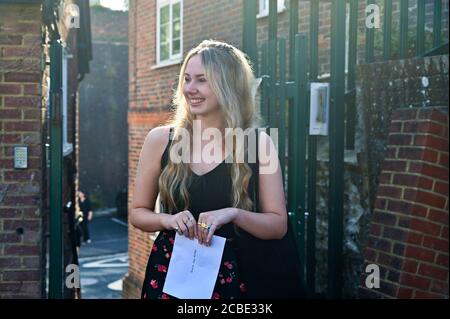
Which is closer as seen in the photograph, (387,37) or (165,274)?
(165,274)

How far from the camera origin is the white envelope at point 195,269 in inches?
93.9

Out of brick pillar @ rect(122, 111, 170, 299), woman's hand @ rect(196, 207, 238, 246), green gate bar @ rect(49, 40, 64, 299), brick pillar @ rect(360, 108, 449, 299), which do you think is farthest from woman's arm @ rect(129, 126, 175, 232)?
brick pillar @ rect(122, 111, 170, 299)

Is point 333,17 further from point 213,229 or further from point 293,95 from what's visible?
point 213,229

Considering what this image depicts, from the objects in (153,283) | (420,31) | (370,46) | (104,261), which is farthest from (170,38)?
(153,283)

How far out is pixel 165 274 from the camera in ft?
8.07

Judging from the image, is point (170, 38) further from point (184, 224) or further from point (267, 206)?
point (184, 224)

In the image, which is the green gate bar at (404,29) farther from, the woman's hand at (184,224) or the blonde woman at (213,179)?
the woman's hand at (184,224)

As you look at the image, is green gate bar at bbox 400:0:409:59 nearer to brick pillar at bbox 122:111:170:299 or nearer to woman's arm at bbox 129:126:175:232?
woman's arm at bbox 129:126:175:232

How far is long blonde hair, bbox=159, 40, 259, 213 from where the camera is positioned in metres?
2.46

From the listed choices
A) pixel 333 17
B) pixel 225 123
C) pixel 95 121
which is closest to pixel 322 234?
pixel 333 17

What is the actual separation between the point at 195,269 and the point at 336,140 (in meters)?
2.28

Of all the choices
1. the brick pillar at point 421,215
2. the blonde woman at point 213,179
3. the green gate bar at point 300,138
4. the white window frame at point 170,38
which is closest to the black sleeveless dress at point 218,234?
the blonde woman at point 213,179

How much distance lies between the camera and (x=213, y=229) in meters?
2.31
